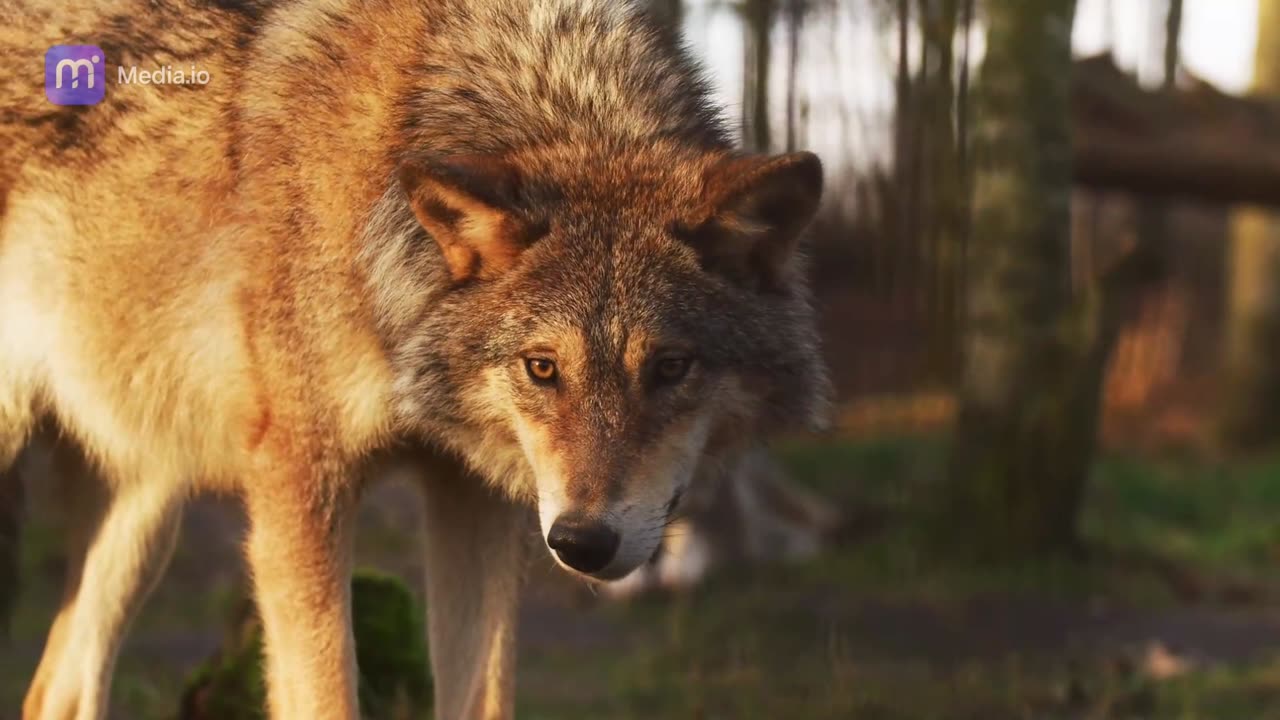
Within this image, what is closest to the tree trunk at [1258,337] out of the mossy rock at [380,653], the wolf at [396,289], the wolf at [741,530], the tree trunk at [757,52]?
the tree trunk at [757,52]

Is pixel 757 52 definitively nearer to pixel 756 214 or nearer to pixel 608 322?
pixel 756 214

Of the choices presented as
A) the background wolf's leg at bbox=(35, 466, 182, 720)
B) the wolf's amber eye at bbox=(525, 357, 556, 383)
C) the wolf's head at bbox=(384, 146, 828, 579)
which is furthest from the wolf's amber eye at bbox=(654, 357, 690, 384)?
the background wolf's leg at bbox=(35, 466, 182, 720)

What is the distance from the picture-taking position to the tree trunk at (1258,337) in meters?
14.8

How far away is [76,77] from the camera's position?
428 centimetres

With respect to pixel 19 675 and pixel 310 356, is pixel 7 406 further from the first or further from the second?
pixel 19 675

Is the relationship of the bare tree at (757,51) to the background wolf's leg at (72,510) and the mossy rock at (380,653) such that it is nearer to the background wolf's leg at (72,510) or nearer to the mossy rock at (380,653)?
the mossy rock at (380,653)

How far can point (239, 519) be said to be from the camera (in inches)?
401

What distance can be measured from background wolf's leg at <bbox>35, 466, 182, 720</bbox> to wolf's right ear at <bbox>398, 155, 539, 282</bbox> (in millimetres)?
1469

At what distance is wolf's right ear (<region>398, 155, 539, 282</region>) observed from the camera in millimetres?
3477

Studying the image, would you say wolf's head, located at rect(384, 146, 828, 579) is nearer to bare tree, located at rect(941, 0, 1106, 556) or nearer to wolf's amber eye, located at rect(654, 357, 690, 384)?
wolf's amber eye, located at rect(654, 357, 690, 384)

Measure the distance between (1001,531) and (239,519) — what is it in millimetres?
Answer: 4965

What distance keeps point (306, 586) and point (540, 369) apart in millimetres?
896

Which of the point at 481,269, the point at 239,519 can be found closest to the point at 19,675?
the point at 239,519

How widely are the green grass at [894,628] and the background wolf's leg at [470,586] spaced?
1847 mm
